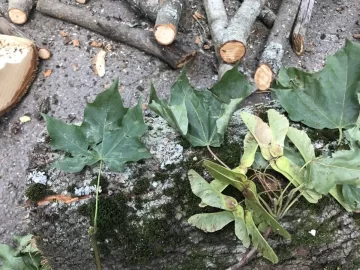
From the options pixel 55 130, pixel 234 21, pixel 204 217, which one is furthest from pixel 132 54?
pixel 204 217

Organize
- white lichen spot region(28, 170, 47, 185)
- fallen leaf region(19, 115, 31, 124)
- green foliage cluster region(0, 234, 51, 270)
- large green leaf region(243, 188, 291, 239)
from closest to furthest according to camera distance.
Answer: large green leaf region(243, 188, 291, 239)
white lichen spot region(28, 170, 47, 185)
green foliage cluster region(0, 234, 51, 270)
fallen leaf region(19, 115, 31, 124)

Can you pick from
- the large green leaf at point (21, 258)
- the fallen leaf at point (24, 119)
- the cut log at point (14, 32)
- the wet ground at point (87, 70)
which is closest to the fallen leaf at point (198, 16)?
the wet ground at point (87, 70)

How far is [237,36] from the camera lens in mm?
2201

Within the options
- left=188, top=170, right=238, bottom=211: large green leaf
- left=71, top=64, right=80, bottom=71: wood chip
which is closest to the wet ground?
left=71, top=64, right=80, bottom=71: wood chip

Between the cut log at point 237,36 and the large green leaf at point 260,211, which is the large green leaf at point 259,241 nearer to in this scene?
the large green leaf at point 260,211

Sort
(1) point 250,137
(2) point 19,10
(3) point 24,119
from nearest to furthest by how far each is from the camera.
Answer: (1) point 250,137 → (3) point 24,119 → (2) point 19,10

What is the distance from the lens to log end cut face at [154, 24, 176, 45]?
7.47 ft

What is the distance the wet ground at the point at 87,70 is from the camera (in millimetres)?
2221

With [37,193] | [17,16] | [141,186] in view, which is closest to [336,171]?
[141,186]

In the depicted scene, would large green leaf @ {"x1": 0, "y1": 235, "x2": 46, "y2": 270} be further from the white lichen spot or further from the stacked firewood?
the stacked firewood

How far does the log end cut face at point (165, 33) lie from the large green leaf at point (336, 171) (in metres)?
1.40

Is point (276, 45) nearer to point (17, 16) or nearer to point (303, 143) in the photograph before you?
point (303, 143)

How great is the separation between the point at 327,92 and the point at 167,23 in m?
1.25

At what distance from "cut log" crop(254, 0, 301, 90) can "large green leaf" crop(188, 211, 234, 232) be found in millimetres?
1271
